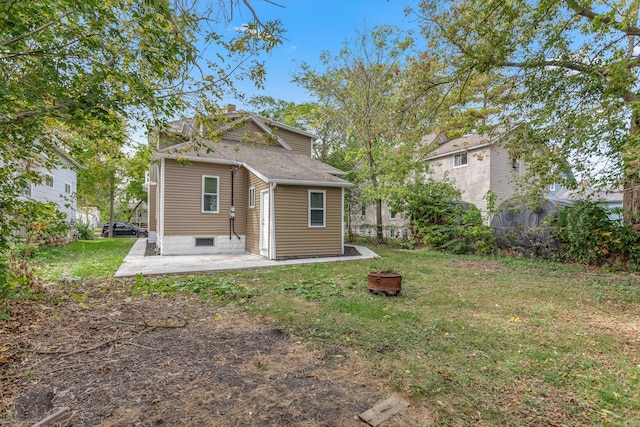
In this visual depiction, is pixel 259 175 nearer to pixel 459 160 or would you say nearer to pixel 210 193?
pixel 210 193

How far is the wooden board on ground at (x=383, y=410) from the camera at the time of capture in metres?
2.16

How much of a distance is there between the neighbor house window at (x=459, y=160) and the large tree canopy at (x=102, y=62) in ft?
51.0

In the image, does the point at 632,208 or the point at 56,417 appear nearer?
the point at 56,417

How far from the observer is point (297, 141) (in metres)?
→ 14.8

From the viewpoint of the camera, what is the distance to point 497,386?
262 centimetres

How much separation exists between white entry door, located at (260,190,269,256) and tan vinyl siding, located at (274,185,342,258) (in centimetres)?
40

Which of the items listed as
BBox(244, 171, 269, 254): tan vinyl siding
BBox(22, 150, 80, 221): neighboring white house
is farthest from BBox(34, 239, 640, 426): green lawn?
BBox(22, 150, 80, 221): neighboring white house

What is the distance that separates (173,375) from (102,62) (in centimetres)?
358

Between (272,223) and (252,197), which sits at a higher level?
(252,197)

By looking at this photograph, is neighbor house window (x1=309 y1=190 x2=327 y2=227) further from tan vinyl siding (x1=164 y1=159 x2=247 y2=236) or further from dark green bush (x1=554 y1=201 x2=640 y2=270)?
dark green bush (x1=554 y1=201 x2=640 y2=270)

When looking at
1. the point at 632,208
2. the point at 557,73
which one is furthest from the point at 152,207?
the point at 632,208

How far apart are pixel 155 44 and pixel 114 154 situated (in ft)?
7.12

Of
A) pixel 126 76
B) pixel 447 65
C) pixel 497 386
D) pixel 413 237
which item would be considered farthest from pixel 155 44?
pixel 413 237

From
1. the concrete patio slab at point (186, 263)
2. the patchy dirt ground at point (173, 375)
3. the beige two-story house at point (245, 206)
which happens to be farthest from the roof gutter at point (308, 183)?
the patchy dirt ground at point (173, 375)
